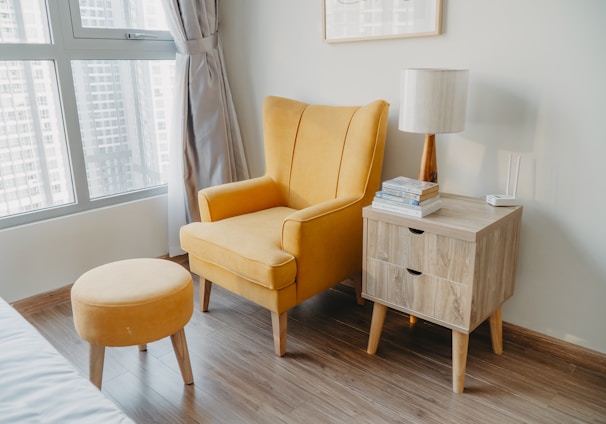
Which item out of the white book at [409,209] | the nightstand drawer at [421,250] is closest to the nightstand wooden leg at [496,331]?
the nightstand drawer at [421,250]

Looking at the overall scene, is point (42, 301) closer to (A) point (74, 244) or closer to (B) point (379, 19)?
(A) point (74, 244)

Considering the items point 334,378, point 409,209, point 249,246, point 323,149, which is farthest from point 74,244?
point 409,209

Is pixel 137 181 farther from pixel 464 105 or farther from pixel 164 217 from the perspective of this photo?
pixel 464 105

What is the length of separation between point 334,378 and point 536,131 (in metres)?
1.31

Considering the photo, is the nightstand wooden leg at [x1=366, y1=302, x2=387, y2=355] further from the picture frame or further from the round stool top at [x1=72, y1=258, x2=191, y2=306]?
the picture frame

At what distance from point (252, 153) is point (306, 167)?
2.46ft

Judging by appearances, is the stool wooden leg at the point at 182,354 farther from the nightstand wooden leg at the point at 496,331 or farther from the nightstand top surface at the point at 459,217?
the nightstand wooden leg at the point at 496,331

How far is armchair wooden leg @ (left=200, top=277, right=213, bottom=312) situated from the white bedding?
1.35m

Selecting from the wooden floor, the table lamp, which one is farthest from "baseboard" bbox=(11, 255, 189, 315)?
the table lamp

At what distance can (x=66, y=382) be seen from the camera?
0.99 meters

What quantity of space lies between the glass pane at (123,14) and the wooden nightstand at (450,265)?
75.2 inches

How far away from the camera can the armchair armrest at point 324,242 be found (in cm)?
205

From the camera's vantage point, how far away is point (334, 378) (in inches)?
78.7

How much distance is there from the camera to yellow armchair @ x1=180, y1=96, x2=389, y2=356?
6.78 feet
